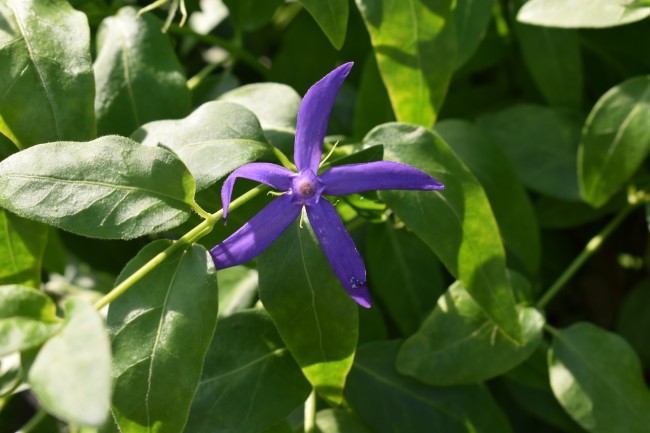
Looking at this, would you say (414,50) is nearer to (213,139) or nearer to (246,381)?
(213,139)

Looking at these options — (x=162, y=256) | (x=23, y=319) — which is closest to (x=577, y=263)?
(x=162, y=256)

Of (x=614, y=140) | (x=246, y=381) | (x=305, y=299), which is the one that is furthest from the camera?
(x=614, y=140)

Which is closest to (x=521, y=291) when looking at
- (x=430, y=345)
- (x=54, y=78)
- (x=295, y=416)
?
(x=430, y=345)

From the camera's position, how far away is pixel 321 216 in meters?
0.66

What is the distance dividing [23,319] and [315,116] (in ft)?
0.86

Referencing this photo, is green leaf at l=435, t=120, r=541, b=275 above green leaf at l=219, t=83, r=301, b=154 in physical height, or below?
below

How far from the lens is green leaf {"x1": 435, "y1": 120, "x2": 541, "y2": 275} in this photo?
0.96 metres

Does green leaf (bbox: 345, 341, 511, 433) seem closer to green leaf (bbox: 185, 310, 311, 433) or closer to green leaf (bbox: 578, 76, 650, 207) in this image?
green leaf (bbox: 185, 310, 311, 433)

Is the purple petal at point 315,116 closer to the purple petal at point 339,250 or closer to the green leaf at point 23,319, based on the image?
the purple petal at point 339,250

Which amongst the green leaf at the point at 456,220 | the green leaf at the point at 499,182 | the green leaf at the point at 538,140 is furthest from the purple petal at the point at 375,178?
the green leaf at the point at 538,140

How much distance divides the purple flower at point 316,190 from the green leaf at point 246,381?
20 centimetres

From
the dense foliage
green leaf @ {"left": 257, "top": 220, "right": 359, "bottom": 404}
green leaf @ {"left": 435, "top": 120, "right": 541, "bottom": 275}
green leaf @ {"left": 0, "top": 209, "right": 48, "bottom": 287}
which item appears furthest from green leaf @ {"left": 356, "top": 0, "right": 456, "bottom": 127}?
green leaf @ {"left": 0, "top": 209, "right": 48, "bottom": 287}

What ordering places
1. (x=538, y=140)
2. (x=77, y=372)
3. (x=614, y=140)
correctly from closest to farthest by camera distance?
(x=77, y=372) → (x=614, y=140) → (x=538, y=140)

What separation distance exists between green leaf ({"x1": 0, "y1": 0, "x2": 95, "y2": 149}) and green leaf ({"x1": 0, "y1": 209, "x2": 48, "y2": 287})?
11 cm
